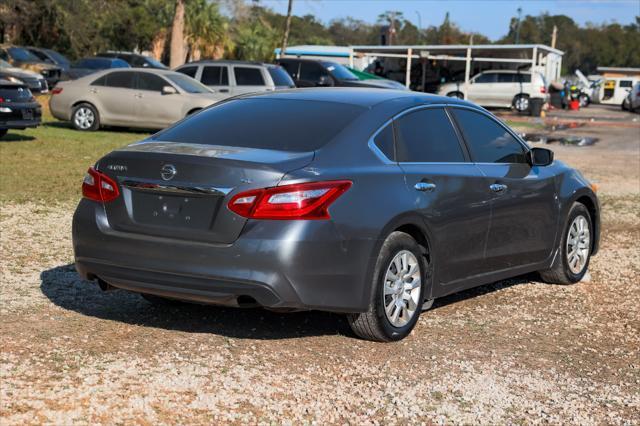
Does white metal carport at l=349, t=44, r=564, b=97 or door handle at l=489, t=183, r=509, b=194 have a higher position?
white metal carport at l=349, t=44, r=564, b=97

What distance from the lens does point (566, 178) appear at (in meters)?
8.12

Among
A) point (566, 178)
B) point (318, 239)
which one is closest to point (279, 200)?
point (318, 239)

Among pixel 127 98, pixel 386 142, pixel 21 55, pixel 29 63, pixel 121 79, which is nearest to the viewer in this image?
pixel 386 142

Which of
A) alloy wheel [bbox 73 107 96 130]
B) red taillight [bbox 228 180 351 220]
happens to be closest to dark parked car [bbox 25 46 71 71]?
alloy wheel [bbox 73 107 96 130]

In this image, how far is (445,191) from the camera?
6539 mm

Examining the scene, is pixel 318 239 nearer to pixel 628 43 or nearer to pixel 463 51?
pixel 463 51

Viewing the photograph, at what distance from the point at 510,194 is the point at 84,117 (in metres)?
16.2

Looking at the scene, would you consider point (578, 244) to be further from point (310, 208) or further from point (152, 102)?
point (152, 102)

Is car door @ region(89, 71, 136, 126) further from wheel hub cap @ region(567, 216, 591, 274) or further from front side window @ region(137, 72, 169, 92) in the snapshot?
wheel hub cap @ region(567, 216, 591, 274)

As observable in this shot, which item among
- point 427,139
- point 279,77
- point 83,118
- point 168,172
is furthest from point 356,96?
point 279,77

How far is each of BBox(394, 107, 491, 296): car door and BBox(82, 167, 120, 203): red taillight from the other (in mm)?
1720

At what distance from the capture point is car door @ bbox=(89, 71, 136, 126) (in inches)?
859

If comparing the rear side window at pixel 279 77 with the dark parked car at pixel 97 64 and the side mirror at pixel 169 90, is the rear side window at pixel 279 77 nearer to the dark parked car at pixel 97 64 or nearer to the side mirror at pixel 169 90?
the side mirror at pixel 169 90

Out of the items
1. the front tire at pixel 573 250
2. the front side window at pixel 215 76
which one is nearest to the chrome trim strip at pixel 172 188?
the front tire at pixel 573 250
